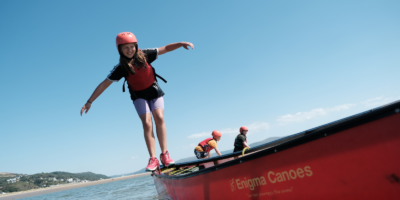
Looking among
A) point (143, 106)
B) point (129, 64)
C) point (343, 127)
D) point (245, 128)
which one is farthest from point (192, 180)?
point (245, 128)

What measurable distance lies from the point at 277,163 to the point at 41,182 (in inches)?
4009

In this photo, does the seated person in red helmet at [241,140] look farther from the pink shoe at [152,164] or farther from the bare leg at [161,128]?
the pink shoe at [152,164]

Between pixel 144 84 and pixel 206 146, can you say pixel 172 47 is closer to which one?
pixel 144 84

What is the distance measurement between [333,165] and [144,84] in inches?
111

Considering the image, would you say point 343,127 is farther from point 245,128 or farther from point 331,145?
point 245,128

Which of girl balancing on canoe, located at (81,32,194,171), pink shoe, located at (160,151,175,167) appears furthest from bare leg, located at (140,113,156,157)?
pink shoe, located at (160,151,175,167)

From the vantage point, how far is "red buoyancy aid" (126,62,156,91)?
346 centimetres

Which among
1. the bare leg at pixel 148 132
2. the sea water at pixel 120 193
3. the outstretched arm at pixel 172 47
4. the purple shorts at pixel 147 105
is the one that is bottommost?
the sea water at pixel 120 193

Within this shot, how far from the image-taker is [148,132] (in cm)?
358

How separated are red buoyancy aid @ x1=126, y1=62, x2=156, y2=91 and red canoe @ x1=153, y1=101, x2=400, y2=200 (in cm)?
192

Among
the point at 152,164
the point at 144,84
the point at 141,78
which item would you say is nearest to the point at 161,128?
the point at 152,164

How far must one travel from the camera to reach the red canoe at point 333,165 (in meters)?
1.45

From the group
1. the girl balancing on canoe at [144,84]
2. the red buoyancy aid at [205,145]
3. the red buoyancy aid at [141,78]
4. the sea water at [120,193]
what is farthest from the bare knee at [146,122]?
the sea water at [120,193]

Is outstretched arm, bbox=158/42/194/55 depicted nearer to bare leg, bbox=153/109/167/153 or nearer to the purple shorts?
the purple shorts
